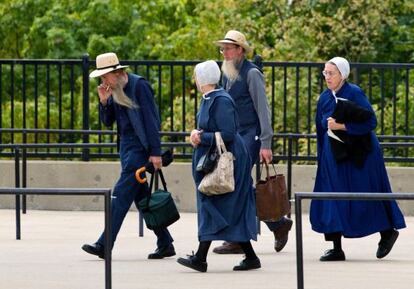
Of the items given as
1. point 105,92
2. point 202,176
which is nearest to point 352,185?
point 202,176

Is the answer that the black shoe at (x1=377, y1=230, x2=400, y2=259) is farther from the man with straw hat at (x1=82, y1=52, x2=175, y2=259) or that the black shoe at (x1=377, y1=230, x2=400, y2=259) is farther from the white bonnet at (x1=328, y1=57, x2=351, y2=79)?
the man with straw hat at (x1=82, y1=52, x2=175, y2=259)

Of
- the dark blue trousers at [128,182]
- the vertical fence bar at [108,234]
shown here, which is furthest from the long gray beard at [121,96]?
the vertical fence bar at [108,234]

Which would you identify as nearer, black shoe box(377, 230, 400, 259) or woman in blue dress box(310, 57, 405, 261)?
woman in blue dress box(310, 57, 405, 261)

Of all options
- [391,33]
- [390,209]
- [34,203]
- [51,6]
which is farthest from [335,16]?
[390,209]

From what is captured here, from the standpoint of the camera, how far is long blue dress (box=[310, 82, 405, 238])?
12398 mm

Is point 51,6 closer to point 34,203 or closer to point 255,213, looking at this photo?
point 34,203

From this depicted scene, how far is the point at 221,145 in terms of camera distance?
37.9 feet

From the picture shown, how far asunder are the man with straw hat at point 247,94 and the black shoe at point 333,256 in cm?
77

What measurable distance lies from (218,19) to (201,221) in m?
14.9

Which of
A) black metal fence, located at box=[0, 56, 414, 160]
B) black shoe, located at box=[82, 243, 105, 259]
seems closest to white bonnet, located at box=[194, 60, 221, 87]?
black shoe, located at box=[82, 243, 105, 259]

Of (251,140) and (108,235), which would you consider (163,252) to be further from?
(108,235)

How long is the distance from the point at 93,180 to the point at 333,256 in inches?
181

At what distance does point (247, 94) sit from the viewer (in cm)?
1264

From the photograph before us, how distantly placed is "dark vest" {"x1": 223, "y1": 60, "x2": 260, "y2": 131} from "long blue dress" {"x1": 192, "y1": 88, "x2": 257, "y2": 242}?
90 cm
